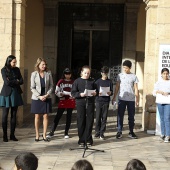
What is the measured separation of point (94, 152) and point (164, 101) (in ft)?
6.85

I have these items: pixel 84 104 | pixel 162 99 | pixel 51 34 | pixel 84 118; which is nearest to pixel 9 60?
pixel 84 104

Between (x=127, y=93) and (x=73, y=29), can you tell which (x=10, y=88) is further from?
(x=73, y=29)

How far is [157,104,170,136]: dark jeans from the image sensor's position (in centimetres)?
845

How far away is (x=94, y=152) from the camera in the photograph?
737 centimetres

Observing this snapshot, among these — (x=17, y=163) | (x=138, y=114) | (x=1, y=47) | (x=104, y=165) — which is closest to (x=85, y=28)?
(x=138, y=114)

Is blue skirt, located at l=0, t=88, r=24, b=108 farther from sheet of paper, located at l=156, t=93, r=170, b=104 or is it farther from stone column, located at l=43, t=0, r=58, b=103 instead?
stone column, located at l=43, t=0, r=58, b=103

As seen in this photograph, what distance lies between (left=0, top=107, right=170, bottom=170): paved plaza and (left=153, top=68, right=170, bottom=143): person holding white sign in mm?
254

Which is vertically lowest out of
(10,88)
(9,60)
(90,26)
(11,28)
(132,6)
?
(10,88)

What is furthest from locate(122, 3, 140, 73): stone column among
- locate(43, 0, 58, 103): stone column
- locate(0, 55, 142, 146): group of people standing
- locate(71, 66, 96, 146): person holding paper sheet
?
locate(71, 66, 96, 146): person holding paper sheet

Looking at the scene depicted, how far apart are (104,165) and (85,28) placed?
29.4 feet

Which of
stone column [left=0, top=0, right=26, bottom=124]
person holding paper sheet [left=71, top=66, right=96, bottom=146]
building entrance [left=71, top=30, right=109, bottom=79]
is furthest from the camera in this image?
building entrance [left=71, top=30, right=109, bottom=79]

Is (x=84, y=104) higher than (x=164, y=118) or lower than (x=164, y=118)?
higher

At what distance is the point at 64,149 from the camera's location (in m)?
7.56

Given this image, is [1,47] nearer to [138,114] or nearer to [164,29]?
[164,29]
